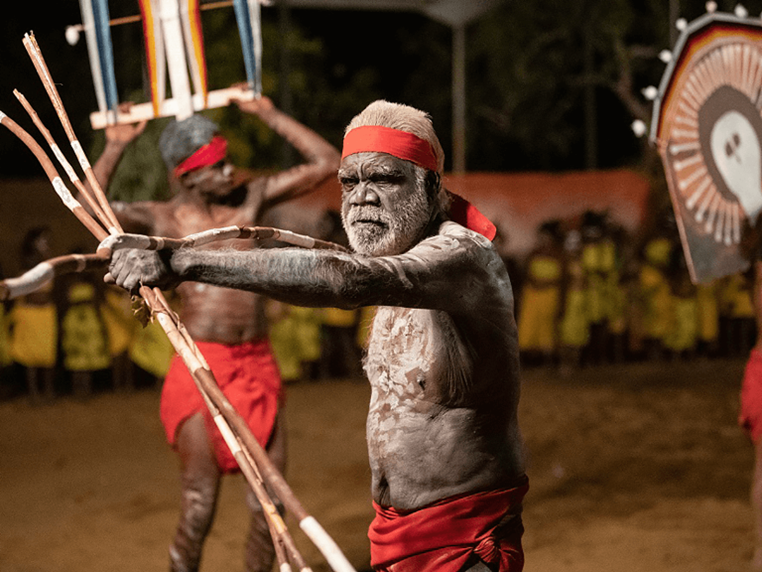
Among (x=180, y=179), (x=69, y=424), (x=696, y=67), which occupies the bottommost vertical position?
(x=69, y=424)

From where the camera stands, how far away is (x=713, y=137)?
177 inches

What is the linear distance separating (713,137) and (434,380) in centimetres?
276

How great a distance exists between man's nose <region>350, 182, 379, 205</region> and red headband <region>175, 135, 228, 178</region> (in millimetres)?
1783

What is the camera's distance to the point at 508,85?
20734 mm

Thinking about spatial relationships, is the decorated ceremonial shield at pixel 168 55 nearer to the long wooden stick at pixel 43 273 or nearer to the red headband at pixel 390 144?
the red headband at pixel 390 144

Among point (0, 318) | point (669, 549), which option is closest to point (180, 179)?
point (669, 549)

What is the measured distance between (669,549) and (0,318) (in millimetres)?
7766

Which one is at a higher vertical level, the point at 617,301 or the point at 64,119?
the point at 64,119

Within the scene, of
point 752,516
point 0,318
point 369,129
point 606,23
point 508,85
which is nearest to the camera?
point 369,129

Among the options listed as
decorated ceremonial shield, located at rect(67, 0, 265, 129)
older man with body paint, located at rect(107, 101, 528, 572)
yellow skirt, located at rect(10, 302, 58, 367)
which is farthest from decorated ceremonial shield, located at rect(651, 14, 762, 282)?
yellow skirt, located at rect(10, 302, 58, 367)

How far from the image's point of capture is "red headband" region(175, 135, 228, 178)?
4.00 m

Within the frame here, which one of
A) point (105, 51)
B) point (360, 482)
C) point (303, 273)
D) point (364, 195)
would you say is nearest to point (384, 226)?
point (364, 195)

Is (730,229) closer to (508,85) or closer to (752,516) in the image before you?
(752,516)

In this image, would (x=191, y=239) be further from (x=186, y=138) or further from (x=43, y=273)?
(x=186, y=138)
